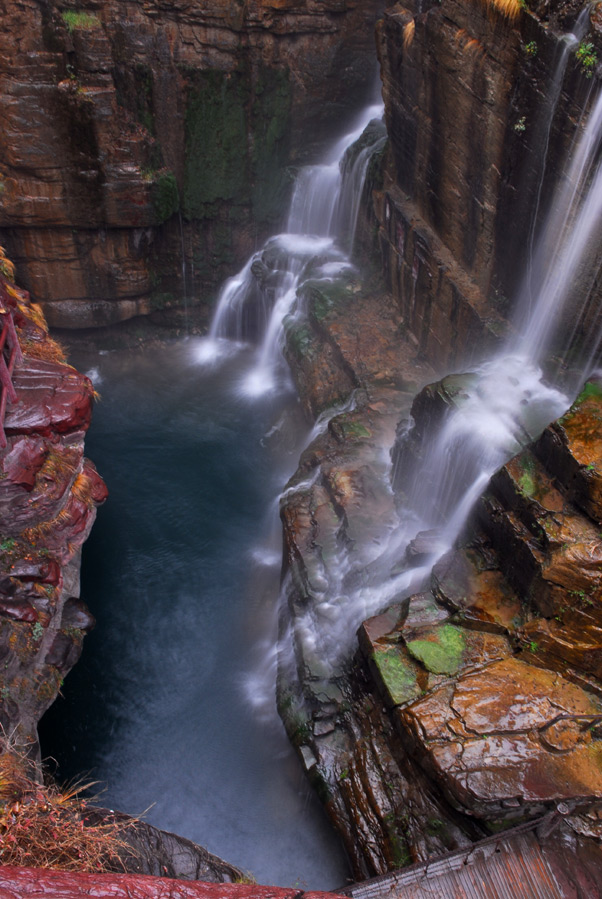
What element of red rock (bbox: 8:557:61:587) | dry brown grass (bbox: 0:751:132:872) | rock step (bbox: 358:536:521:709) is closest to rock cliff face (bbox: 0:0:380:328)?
red rock (bbox: 8:557:61:587)

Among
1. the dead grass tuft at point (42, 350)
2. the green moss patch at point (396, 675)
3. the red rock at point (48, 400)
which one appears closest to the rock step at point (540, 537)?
the green moss patch at point (396, 675)

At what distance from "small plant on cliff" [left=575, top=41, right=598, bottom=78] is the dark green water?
9335 millimetres

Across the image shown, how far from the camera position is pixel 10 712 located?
8.98 meters

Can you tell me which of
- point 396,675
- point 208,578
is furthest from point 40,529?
point 396,675

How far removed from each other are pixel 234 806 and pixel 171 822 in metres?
0.91

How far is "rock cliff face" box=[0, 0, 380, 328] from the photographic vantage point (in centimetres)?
1486

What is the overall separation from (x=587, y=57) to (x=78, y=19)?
37.3ft

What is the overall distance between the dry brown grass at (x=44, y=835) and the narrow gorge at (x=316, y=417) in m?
1.66

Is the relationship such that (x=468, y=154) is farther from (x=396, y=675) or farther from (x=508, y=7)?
(x=396, y=675)

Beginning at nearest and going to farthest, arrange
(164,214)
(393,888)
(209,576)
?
(393,888) → (209,576) → (164,214)

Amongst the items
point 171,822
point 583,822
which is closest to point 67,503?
point 171,822

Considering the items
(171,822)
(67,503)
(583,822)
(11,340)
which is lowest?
(171,822)

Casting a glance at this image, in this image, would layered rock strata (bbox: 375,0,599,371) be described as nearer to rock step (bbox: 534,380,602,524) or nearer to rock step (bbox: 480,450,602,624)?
rock step (bbox: 534,380,602,524)

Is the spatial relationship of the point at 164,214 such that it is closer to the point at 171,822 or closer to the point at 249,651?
the point at 249,651
